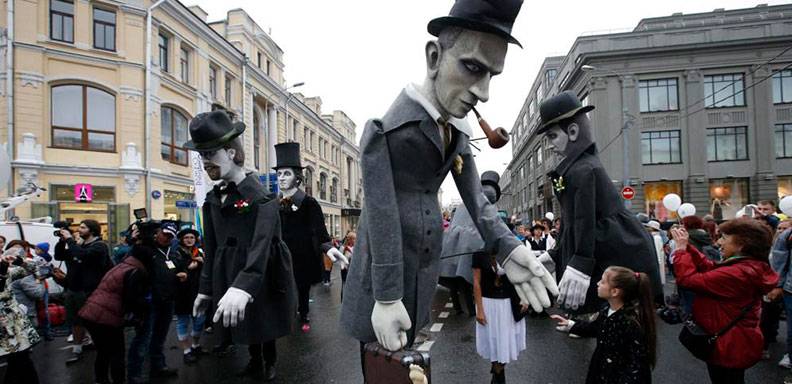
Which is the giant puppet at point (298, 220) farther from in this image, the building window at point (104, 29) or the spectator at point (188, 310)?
the building window at point (104, 29)

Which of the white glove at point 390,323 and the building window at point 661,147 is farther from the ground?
the building window at point 661,147

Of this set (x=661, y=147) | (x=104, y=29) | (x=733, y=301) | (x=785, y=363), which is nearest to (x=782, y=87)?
(x=661, y=147)

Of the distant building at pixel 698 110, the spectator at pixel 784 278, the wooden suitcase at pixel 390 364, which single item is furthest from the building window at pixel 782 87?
the wooden suitcase at pixel 390 364

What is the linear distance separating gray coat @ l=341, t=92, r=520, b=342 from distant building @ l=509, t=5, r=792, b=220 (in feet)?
95.4

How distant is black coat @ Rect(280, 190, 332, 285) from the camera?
667 cm

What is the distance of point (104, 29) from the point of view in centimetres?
1788

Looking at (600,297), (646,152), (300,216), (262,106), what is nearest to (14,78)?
(300,216)

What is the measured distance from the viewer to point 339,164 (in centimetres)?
4959

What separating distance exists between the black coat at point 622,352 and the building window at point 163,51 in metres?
21.6

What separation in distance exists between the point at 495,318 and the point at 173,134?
20417 millimetres

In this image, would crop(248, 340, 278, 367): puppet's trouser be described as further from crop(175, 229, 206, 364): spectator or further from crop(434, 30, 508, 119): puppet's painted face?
crop(434, 30, 508, 119): puppet's painted face

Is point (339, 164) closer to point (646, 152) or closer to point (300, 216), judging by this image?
point (646, 152)

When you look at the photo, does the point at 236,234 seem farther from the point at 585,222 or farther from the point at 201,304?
the point at 585,222

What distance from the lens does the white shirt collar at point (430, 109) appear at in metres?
2.11
